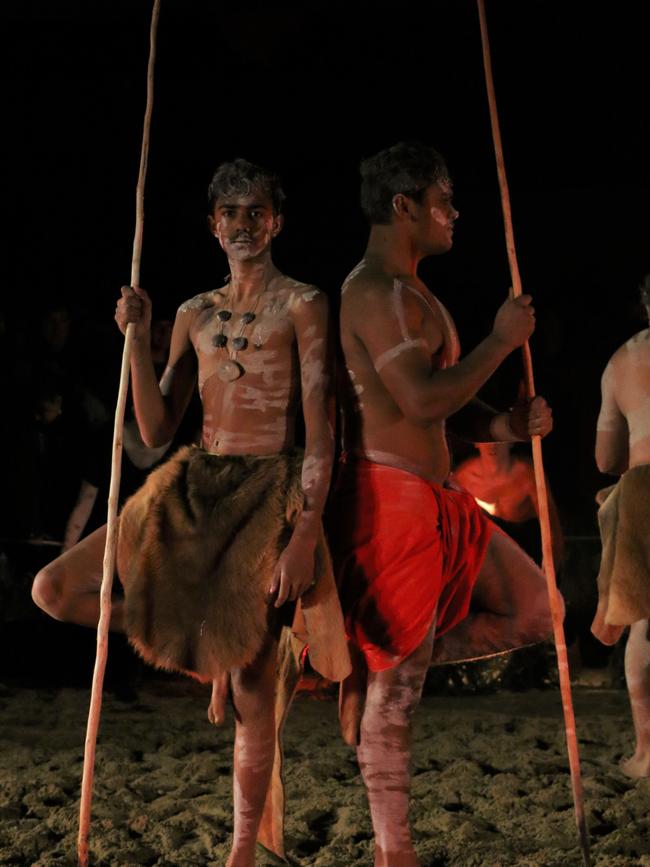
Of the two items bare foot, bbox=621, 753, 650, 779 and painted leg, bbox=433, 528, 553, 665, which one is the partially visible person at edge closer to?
bare foot, bbox=621, 753, 650, 779

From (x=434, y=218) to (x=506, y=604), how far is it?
3.41ft

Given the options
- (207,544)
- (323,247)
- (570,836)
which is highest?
(323,247)

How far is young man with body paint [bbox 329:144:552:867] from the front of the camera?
3.45 m

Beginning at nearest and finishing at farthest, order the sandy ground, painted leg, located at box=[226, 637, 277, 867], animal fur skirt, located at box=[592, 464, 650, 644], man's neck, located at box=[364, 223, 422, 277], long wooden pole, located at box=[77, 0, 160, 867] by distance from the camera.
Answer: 1. long wooden pole, located at box=[77, 0, 160, 867]
2. painted leg, located at box=[226, 637, 277, 867]
3. man's neck, located at box=[364, 223, 422, 277]
4. the sandy ground
5. animal fur skirt, located at box=[592, 464, 650, 644]

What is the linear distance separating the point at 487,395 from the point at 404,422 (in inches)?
170

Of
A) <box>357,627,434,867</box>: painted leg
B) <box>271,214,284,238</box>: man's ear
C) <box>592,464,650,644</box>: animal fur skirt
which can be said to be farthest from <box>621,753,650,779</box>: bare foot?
<box>271,214,284,238</box>: man's ear

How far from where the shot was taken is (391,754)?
11.3 ft

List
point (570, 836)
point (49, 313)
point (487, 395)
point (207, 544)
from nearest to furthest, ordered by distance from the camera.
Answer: point (207, 544), point (570, 836), point (49, 313), point (487, 395)

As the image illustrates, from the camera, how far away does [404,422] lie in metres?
3.56

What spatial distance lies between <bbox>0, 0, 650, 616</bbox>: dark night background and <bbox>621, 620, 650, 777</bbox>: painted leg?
123 inches

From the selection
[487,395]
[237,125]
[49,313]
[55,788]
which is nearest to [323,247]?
[237,125]

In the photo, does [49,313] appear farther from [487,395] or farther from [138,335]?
[138,335]

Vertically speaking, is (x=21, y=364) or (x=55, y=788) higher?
(x=21, y=364)

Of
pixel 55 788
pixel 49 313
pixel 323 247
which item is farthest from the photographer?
pixel 323 247
